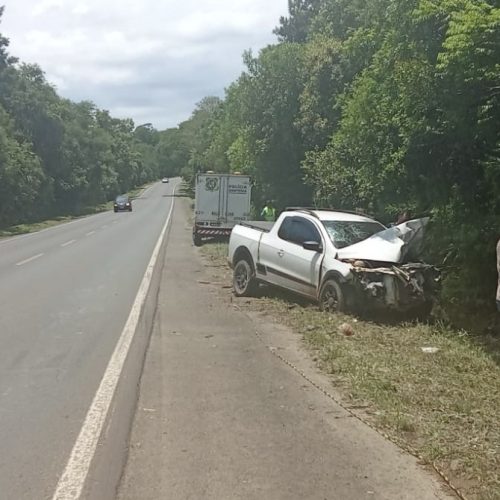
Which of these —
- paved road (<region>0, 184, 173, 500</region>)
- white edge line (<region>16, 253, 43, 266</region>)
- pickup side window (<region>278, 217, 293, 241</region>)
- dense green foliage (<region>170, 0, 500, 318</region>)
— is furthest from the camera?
white edge line (<region>16, 253, 43, 266</region>)

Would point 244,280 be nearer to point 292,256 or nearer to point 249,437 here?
point 292,256

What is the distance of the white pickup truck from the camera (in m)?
10.2

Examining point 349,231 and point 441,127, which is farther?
point 349,231

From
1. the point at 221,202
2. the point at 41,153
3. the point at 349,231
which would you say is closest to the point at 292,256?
the point at 349,231

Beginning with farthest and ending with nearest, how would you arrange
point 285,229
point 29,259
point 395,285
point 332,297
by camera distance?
1. point 29,259
2. point 285,229
3. point 332,297
4. point 395,285

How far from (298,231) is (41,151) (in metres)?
57.6

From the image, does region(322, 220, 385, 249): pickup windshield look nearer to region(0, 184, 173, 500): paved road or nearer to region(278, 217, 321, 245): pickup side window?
region(278, 217, 321, 245): pickup side window

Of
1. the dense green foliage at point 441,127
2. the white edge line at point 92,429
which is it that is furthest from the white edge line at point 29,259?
the white edge line at point 92,429

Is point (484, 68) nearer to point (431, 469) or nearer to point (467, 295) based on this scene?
point (467, 295)

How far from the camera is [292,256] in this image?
39.9 feet

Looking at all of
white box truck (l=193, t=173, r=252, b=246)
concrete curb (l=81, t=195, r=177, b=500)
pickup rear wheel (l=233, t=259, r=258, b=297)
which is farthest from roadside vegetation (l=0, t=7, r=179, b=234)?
concrete curb (l=81, t=195, r=177, b=500)

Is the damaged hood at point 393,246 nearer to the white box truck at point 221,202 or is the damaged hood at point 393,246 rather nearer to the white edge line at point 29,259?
the white edge line at point 29,259

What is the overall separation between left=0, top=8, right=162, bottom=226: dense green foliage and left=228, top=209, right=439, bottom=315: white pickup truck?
36606 millimetres

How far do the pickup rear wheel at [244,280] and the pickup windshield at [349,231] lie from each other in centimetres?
221
